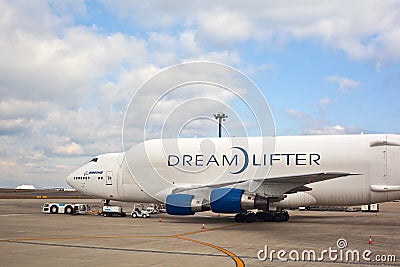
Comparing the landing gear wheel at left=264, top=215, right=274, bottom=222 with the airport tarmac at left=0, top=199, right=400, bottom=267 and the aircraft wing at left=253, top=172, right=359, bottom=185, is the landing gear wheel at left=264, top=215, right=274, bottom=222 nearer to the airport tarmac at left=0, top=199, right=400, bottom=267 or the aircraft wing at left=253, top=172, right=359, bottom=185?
the aircraft wing at left=253, top=172, right=359, bottom=185

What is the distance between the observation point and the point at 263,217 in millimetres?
26438

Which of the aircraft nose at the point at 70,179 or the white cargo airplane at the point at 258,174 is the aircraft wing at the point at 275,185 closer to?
the white cargo airplane at the point at 258,174

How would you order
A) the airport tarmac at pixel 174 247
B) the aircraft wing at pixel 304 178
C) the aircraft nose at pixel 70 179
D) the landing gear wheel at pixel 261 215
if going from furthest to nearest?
the aircraft nose at pixel 70 179
the landing gear wheel at pixel 261 215
the aircraft wing at pixel 304 178
the airport tarmac at pixel 174 247

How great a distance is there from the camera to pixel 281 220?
26.3 m

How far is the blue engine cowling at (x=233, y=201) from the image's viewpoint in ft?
75.0

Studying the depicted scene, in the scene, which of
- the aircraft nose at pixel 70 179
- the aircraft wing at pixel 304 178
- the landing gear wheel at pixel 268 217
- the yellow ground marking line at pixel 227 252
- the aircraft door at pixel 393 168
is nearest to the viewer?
the yellow ground marking line at pixel 227 252

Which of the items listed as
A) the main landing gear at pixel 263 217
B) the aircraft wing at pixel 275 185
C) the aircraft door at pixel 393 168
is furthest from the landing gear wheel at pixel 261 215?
the aircraft door at pixel 393 168

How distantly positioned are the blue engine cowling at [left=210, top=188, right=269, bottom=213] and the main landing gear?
86.6 inches

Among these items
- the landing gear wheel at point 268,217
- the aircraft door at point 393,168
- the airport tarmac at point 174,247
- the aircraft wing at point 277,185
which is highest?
the aircraft door at point 393,168

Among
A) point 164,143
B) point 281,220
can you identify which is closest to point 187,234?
point 281,220

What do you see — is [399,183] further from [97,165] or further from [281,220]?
[97,165]

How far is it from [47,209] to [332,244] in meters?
24.1

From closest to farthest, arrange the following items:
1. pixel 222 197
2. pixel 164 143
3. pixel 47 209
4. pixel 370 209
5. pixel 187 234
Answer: pixel 187 234, pixel 222 197, pixel 164 143, pixel 47 209, pixel 370 209

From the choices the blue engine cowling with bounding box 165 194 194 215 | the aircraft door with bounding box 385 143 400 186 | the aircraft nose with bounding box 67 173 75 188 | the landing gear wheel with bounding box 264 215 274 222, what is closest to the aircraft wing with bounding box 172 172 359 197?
the blue engine cowling with bounding box 165 194 194 215
